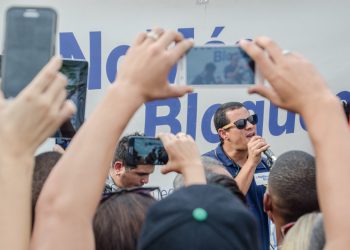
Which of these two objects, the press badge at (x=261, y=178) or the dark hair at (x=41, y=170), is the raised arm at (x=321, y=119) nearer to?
the dark hair at (x=41, y=170)

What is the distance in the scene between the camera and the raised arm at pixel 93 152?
3.40 feet

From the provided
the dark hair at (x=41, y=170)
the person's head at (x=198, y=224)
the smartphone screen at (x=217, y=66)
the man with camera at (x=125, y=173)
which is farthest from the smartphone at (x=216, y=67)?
the man with camera at (x=125, y=173)

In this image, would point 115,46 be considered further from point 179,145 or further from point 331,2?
point 179,145

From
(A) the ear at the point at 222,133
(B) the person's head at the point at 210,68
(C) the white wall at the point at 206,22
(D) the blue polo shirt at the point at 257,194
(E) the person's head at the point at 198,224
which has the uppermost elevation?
(C) the white wall at the point at 206,22

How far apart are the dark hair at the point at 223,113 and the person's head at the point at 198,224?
2196 mm

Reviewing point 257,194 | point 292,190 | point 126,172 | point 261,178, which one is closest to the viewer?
point 292,190

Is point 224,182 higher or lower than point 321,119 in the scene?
lower

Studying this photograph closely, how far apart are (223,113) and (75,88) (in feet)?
6.00

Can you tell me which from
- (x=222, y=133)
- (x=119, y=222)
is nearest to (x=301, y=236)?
(x=119, y=222)

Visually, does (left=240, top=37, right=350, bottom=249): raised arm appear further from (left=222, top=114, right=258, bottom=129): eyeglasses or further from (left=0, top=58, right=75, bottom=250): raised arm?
(left=222, top=114, right=258, bottom=129): eyeglasses

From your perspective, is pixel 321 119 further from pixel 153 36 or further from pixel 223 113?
pixel 223 113

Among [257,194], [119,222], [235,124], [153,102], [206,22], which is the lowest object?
[257,194]

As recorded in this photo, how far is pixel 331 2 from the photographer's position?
3.38 m

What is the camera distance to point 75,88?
4.66 feet
